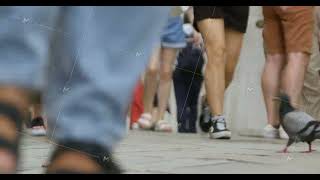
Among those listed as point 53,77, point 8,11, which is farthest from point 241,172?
point 8,11

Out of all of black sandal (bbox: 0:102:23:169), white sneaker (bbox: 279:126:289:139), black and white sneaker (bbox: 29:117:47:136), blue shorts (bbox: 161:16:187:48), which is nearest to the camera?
black sandal (bbox: 0:102:23:169)

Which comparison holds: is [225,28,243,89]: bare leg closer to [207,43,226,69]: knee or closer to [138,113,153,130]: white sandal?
[207,43,226,69]: knee

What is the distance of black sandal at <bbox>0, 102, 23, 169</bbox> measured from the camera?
41.0 inches

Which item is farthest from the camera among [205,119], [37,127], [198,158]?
[205,119]

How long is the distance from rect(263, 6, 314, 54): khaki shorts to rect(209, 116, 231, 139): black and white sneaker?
49 cm

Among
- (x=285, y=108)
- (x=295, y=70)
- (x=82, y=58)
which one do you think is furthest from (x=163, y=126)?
(x=82, y=58)

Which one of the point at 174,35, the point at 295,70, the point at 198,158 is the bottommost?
the point at 198,158

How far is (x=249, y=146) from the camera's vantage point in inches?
103

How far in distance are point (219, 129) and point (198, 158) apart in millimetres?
1066

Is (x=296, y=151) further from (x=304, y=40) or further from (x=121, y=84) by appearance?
(x=121, y=84)

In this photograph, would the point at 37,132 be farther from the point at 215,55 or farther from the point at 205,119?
the point at 205,119

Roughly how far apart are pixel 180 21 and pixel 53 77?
1787 mm

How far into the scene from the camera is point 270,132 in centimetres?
310

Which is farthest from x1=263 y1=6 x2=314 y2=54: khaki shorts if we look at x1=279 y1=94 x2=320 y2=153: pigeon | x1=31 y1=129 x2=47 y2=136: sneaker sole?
x1=31 y1=129 x2=47 y2=136: sneaker sole
